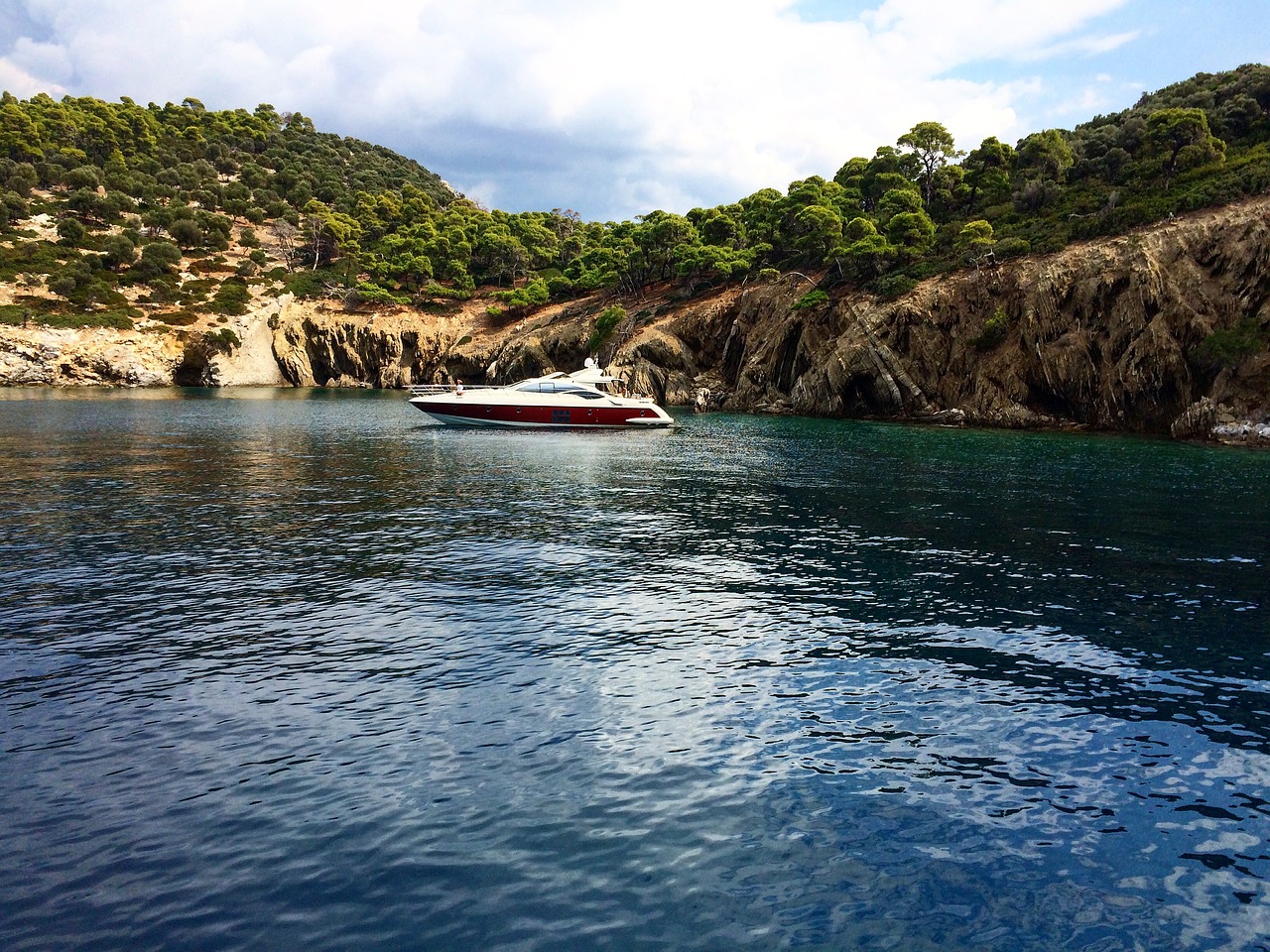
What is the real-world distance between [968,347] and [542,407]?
37559 millimetres

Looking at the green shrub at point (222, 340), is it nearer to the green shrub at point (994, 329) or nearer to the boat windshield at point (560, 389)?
the boat windshield at point (560, 389)

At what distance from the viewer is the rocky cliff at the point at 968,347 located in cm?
5212

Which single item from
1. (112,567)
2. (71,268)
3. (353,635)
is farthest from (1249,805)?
(71,268)

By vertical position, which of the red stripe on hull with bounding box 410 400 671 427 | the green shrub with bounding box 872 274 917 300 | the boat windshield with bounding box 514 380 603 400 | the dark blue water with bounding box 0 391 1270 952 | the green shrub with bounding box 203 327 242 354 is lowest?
the dark blue water with bounding box 0 391 1270 952

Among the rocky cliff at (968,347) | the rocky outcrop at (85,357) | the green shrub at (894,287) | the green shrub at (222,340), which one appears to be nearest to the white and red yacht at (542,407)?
the rocky cliff at (968,347)

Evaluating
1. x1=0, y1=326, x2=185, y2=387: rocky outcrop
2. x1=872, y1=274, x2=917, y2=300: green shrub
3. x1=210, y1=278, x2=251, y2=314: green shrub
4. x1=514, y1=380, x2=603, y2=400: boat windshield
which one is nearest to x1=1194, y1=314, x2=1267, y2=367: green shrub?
x1=872, y1=274, x2=917, y2=300: green shrub

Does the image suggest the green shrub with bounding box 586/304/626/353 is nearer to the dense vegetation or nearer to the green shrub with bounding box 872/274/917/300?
the dense vegetation

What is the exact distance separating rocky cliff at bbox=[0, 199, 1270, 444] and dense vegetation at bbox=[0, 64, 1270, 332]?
4596 millimetres

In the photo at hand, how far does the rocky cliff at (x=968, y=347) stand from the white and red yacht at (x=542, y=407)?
23218 mm

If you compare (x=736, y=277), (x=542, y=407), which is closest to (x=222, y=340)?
(x=736, y=277)

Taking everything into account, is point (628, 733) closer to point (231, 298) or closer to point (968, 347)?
point (968, 347)

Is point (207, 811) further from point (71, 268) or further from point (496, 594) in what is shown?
point (71, 268)

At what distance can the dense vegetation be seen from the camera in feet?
230

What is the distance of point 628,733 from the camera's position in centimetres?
1078
